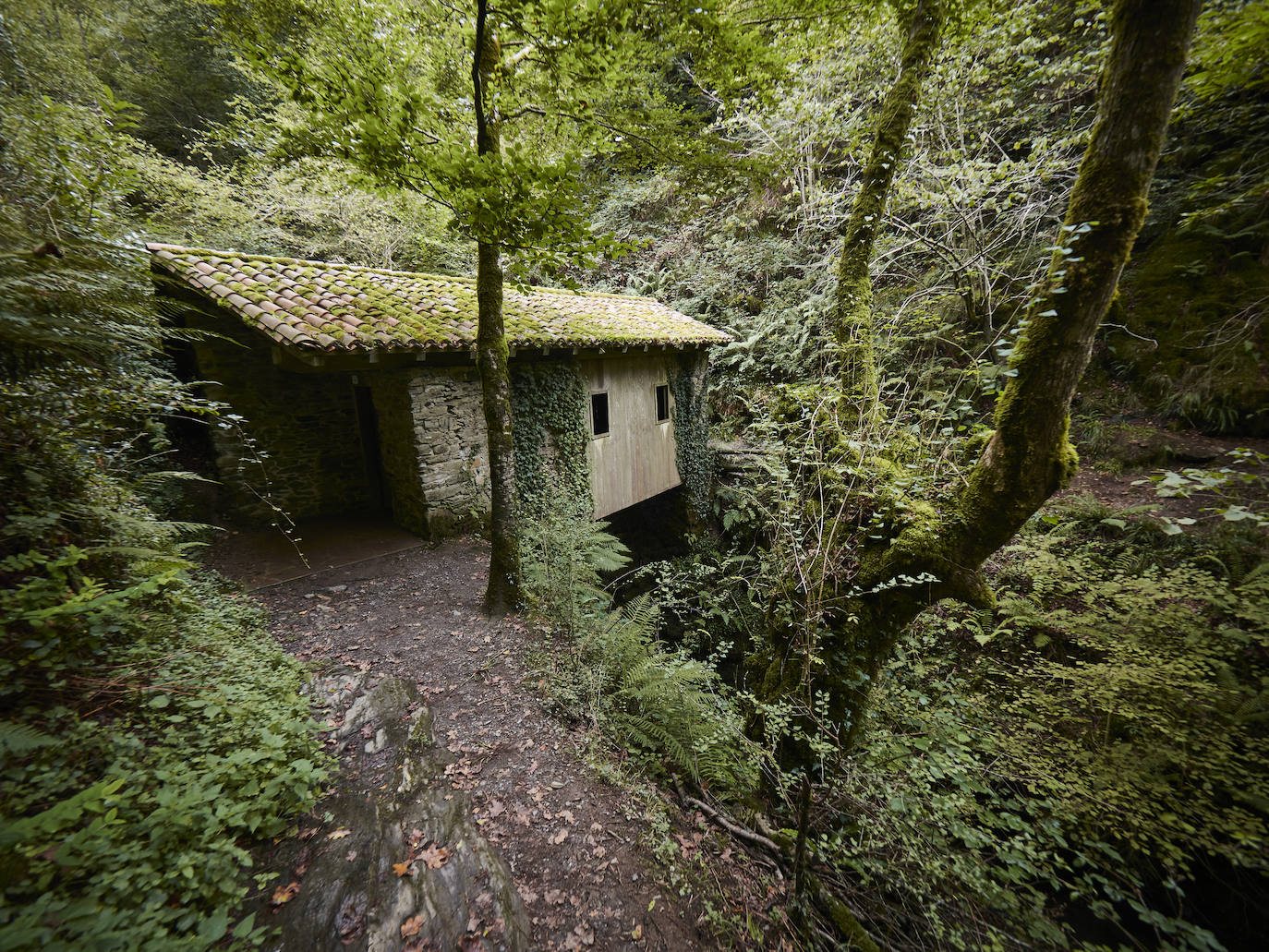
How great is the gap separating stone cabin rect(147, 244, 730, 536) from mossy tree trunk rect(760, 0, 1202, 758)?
520 cm

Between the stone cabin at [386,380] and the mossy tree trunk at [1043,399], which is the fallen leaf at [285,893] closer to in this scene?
the mossy tree trunk at [1043,399]

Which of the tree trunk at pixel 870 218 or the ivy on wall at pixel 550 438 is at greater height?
the tree trunk at pixel 870 218

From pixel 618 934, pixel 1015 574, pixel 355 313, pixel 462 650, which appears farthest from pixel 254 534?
pixel 1015 574

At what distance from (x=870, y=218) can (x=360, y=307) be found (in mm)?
6279

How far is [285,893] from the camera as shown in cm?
211

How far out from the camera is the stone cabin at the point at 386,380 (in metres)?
5.46

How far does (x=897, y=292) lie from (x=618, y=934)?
10.8 meters

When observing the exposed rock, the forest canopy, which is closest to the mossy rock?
the forest canopy

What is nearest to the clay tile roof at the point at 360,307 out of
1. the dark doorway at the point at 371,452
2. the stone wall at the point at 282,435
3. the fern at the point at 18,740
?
the stone wall at the point at 282,435

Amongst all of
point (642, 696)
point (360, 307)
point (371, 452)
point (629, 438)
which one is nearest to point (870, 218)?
point (642, 696)

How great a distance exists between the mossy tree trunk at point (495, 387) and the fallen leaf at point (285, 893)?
9.25 feet

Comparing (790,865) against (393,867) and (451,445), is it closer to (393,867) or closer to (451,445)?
(393,867)

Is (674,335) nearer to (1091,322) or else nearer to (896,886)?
(1091,322)

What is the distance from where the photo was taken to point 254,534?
6633mm
